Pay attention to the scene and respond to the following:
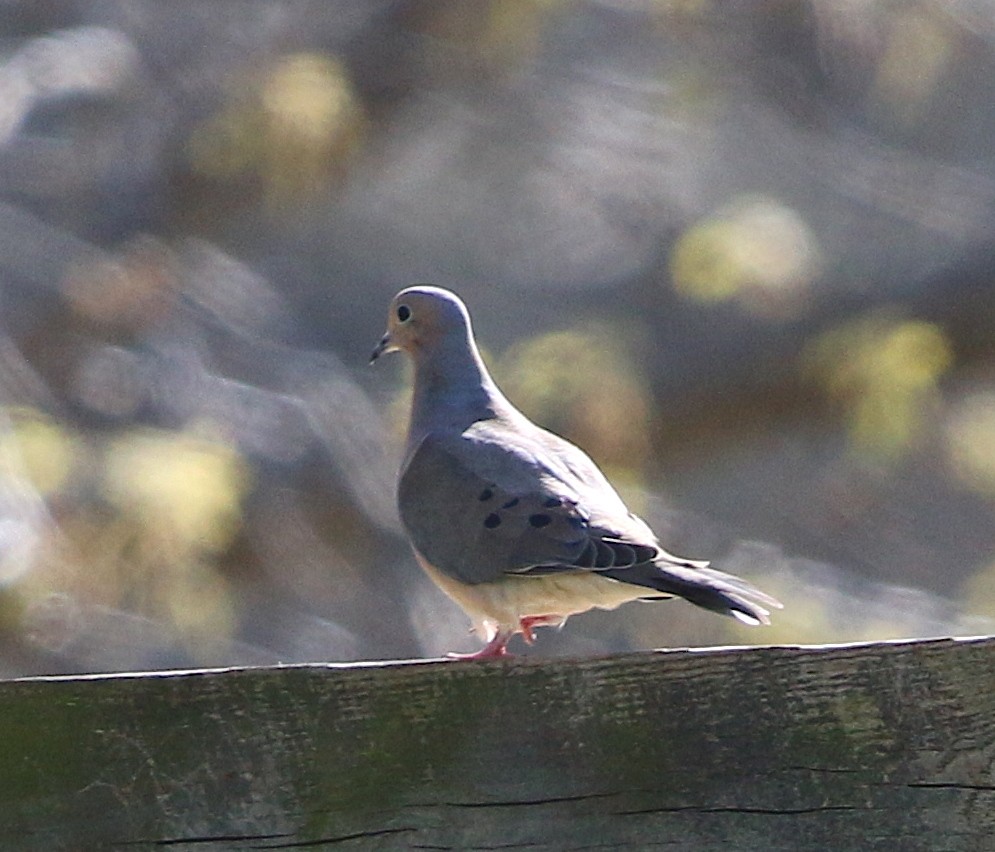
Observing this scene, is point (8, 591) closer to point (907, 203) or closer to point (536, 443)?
point (536, 443)

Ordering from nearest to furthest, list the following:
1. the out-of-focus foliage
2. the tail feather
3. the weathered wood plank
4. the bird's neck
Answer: the weathered wood plank → the tail feather → the bird's neck → the out-of-focus foliage

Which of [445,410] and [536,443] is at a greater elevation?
[445,410]

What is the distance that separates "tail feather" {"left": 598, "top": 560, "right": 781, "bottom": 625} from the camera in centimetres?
213

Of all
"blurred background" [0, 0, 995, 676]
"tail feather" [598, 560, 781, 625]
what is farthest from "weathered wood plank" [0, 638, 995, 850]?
"blurred background" [0, 0, 995, 676]

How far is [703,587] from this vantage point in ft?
7.27

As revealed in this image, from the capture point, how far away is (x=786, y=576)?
17.2 feet

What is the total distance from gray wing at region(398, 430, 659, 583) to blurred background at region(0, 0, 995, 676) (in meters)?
1.51

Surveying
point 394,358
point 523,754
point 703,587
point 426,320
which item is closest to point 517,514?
point 703,587

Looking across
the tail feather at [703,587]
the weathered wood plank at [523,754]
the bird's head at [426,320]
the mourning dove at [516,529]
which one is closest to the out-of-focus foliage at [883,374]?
the bird's head at [426,320]

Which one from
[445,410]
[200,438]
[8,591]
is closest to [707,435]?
[200,438]

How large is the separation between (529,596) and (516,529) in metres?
0.11

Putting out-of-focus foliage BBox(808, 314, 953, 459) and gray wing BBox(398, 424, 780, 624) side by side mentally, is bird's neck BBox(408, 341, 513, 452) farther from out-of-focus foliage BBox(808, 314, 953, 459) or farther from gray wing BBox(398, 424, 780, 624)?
out-of-focus foliage BBox(808, 314, 953, 459)

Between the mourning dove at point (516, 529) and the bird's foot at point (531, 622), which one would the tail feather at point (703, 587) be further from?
the bird's foot at point (531, 622)

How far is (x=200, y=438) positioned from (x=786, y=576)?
1708mm
